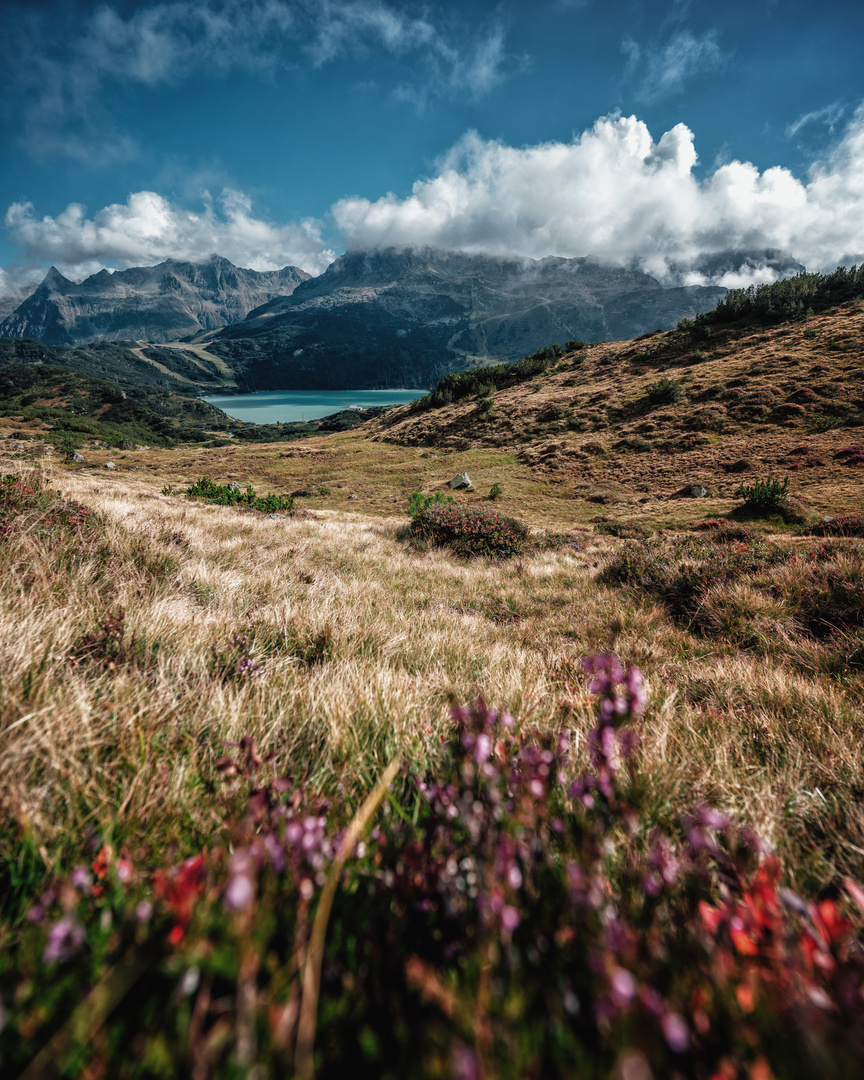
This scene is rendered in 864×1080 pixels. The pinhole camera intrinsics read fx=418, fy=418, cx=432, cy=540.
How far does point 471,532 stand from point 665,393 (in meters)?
34.2

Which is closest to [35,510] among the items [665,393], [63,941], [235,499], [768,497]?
[63,941]

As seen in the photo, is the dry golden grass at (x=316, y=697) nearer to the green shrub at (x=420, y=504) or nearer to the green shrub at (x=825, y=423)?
the green shrub at (x=420, y=504)

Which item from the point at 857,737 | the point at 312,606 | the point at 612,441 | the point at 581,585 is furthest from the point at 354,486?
the point at 857,737

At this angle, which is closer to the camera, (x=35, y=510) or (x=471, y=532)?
(x=35, y=510)

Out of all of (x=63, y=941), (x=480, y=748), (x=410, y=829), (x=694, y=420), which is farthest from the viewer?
(x=694, y=420)

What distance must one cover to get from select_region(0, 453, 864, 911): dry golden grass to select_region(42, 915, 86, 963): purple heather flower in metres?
0.49

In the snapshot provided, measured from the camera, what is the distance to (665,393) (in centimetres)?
3731

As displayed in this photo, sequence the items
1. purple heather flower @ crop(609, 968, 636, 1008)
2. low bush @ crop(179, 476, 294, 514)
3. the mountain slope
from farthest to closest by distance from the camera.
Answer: the mountain slope → low bush @ crop(179, 476, 294, 514) → purple heather flower @ crop(609, 968, 636, 1008)

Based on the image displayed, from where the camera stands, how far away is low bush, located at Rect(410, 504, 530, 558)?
11.9m

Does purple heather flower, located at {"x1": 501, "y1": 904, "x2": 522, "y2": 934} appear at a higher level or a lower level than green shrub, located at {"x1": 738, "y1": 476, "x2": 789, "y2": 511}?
higher

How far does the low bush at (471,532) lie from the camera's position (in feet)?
39.1

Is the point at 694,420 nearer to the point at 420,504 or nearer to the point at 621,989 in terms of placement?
the point at 420,504

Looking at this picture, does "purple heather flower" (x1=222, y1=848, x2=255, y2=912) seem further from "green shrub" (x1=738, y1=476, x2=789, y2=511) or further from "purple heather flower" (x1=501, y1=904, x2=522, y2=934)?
"green shrub" (x1=738, y1=476, x2=789, y2=511)

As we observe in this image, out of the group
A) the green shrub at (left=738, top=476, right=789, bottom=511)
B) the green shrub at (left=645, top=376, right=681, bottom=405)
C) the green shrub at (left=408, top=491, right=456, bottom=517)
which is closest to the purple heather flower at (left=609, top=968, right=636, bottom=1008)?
the green shrub at (left=408, top=491, right=456, bottom=517)
